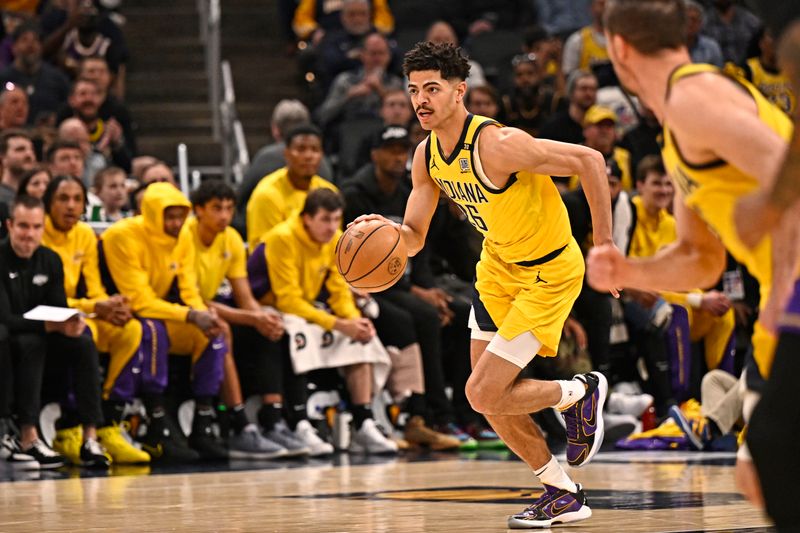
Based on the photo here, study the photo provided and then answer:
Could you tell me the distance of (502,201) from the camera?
576cm

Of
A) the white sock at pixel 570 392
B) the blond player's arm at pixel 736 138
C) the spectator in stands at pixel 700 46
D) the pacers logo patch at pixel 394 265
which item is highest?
the spectator in stands at pixel 700 46

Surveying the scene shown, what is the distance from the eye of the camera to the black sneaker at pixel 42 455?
8414 millimetres

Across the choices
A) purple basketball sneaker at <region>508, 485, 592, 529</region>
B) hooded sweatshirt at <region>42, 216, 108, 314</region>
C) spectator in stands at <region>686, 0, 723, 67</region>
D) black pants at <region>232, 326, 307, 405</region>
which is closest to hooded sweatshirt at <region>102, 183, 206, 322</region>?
hooded sweatshirt at <region>42, 216, 108, 314</region>

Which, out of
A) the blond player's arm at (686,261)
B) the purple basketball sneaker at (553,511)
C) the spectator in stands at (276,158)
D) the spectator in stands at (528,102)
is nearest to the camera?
the blond player's arm at (686,261)

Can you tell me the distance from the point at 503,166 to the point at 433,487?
85.0 inches

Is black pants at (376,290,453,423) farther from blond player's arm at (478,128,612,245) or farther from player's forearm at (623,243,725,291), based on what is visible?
player's forearm at (623,243,725,291)

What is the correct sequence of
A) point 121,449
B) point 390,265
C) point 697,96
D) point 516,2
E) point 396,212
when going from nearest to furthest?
point 697,96 → point 390,265 → point 121,449 → point 396,212 → point 516,2

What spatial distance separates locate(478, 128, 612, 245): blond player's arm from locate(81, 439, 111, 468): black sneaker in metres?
3.92

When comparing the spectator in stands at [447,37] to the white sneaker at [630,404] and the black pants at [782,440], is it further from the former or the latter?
the black pants at [782,440]

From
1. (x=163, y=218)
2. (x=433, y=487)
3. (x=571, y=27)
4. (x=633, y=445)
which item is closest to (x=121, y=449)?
(x=163, y=218)

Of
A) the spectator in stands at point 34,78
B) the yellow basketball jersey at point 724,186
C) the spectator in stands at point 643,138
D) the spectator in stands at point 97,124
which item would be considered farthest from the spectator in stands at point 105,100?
the yellow basketball jersey at point 724,186

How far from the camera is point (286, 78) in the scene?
15.1 m

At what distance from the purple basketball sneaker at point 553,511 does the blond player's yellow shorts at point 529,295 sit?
23.7 inches

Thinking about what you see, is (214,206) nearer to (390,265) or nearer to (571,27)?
(390,265)
